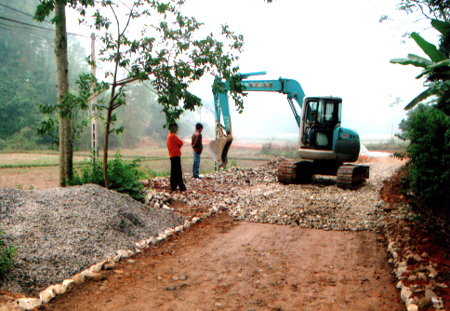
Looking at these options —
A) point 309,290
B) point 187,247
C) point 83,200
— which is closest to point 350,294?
point 309,290

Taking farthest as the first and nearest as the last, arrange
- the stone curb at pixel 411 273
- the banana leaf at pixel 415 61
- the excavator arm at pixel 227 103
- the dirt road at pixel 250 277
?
the excavator arm at pixel 227 103, the banana leaf at pixel 415 61, the dirt road at pixel 250 277, the stone curb at pixel 411 273

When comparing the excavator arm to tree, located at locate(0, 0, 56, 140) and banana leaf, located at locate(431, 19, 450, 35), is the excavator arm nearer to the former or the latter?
banana leaf, located at locate(431, 19, 450, 35)

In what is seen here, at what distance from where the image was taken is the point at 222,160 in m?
13.5

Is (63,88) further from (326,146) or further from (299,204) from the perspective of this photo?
(326,146)

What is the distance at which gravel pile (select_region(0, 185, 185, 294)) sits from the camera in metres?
4.18

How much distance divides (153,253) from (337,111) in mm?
8226

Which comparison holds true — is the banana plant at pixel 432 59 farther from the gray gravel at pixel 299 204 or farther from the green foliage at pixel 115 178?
the green foliage at pixel 115 178

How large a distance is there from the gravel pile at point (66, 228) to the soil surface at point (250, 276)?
0.39 metres

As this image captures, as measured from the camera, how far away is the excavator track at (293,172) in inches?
453

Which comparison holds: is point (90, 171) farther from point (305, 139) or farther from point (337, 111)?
point (337, 111)

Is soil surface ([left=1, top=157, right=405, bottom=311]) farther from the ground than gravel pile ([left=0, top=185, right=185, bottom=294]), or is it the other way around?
gravel pile ([left=0, top=185, right=185, bottom=294])

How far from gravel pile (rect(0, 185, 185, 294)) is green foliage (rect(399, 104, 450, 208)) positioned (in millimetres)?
5048

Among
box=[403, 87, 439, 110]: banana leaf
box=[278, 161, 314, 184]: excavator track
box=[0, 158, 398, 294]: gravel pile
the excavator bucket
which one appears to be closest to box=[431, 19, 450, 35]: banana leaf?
box=[403, 87, 439, 110]: banana leaf

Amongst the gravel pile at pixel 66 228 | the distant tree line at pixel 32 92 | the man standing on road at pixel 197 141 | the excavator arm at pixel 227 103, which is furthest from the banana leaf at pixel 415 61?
the distant tree line at pixel 32 92
